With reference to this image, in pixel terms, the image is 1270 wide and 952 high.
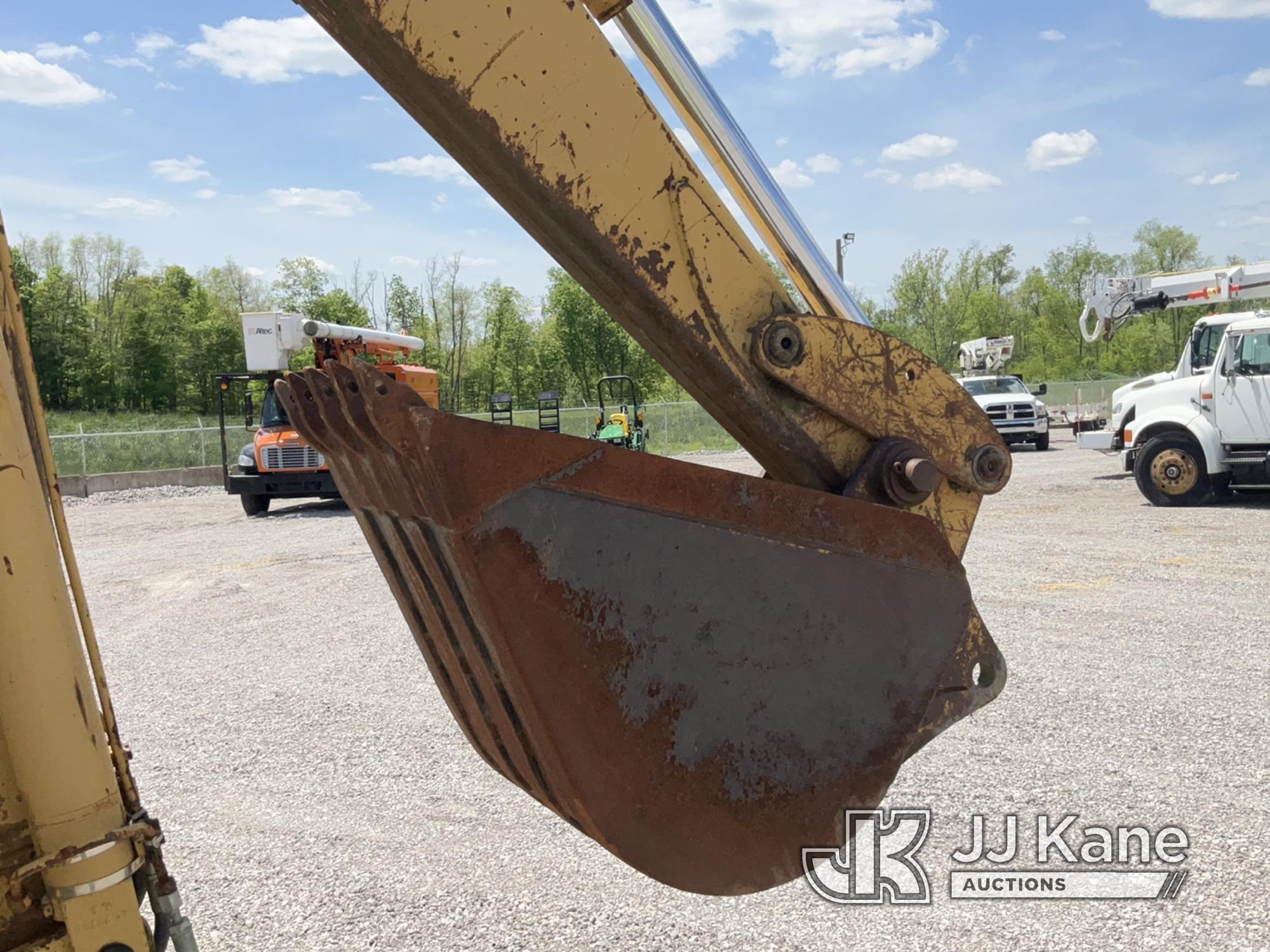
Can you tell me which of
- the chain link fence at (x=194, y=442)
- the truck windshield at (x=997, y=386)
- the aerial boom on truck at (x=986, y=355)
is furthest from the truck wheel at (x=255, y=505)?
the aerial boom on truck at (x=986, y=355)

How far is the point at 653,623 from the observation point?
1877 mm

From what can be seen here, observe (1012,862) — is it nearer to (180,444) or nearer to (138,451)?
(138,451)

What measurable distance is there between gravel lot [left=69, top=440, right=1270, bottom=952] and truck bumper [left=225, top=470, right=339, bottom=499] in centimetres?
728

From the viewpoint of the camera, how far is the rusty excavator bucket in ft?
5.75

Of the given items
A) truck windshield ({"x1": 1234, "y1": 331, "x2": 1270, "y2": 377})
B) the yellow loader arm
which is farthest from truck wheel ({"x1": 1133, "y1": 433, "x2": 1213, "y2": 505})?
the yellow loader arm

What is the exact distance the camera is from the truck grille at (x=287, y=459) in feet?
53.9

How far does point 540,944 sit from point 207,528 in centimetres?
1389

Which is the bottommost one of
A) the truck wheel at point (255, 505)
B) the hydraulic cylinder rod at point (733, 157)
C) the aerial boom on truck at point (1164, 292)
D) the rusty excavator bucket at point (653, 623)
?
the truck wheel at point (255, 505)

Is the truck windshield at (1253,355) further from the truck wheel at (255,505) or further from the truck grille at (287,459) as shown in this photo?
the truck wheel at (255,505)

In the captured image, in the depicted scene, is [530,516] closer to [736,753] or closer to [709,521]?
[709,521]

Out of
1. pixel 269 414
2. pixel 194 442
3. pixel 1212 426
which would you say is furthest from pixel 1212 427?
pixel 194 442

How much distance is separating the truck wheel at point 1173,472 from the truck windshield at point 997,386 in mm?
11430

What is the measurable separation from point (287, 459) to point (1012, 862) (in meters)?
14.8

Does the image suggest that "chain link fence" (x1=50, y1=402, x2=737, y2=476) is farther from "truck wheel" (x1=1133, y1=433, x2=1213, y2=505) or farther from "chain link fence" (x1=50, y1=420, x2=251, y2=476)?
"truck wheel" (x1=1133, y1=433, x2=1213, y2=505)
